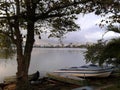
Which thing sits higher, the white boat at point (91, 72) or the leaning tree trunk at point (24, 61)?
the leaning tree trunk at point (24, 61)

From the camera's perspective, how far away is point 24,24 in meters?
13.1

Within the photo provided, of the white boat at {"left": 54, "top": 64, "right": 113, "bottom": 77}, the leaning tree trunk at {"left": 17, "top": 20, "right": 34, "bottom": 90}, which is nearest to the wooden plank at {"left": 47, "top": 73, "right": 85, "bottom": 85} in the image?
the white boat at {"left": 54, "top": 64, "right": 113, "bottom": 77}

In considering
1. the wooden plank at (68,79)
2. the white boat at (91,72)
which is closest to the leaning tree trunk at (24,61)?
the wooden plank at (68,79)

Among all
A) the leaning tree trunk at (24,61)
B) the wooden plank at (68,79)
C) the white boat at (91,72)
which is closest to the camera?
the leaning tree trunk at (24,61)

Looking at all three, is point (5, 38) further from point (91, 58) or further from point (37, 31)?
point (91, 58)

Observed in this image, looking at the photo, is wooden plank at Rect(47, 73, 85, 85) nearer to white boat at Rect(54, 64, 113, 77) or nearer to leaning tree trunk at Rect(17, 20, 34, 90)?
white boat at Rect(54, 64, 113, 77)

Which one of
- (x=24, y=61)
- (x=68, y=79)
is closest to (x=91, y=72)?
(x=68, y=79)

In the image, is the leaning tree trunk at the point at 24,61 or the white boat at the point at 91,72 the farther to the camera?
the white boat at the point at 91,72

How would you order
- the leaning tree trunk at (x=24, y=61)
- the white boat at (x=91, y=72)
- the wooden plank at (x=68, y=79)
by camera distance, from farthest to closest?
1. the white boat at (x=91, y=72)
2. the wooden plank at (x=68, y=79)
3. the leaning tree trunk at (x=24, y=61)

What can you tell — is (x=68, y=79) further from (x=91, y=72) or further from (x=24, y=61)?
(x=24, y=61)

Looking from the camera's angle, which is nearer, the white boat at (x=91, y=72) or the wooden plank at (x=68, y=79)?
the wooden plank at (x=68, y=79)

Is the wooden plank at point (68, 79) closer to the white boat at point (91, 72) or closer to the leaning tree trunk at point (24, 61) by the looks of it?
the white boat at point (91, 72)

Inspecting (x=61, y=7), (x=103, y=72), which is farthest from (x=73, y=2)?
(x=103, y=72)

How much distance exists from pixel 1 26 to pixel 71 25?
3.18 metres
